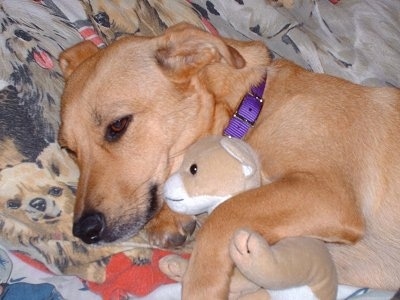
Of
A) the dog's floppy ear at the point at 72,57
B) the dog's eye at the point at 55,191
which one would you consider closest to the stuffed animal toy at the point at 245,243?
the dog's eye at the point at 55,191

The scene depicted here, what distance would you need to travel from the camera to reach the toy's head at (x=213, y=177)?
265 centimetres

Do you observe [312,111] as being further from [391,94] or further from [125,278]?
[125,278]

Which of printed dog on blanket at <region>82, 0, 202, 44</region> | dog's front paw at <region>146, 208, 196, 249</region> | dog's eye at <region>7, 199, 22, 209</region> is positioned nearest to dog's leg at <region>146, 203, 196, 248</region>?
dog's front paw at <region>146, 208, 196, 249</region>

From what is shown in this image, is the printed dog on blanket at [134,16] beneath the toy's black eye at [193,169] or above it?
beneath

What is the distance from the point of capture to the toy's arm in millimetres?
2355

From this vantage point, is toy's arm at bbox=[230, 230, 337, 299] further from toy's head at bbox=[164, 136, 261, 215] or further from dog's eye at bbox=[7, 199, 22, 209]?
dog's eye at bbox=[7, 199, 22, 209]

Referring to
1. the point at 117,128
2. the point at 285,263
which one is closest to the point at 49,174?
the point at 117,128

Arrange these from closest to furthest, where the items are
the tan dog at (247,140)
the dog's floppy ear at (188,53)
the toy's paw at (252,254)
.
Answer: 1. the toy's paw at (252,254)
2. the tan dog at (247,140)
3. the dog's floppy ear at (188,53)

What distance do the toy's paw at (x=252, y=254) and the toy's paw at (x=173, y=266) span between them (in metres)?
0.53

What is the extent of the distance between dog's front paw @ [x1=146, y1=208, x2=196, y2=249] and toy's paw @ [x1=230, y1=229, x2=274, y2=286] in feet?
2.37

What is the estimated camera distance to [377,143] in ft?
10.3

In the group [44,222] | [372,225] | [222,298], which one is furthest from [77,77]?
[372,225]

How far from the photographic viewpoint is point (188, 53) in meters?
3.11

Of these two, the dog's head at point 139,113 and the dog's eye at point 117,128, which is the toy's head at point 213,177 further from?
the dog's eye at point 117,128
